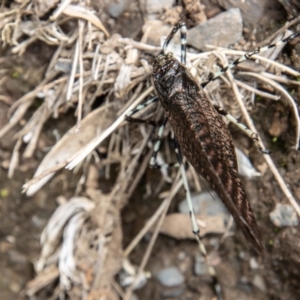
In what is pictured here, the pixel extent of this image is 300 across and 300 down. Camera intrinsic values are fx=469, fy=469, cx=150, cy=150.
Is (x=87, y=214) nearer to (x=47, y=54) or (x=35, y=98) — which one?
(x=35, y=98)

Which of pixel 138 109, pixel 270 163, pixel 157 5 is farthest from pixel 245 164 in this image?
pixel 157 5

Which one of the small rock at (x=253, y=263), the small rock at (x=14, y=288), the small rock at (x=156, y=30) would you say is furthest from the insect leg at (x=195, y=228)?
the small rock at (x=14, y=288)

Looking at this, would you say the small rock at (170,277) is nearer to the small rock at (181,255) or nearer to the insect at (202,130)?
the small rock at (181,255)

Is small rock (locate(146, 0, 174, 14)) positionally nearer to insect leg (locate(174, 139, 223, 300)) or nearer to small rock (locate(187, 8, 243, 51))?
small rock (locate(187, 8, 243, 51))

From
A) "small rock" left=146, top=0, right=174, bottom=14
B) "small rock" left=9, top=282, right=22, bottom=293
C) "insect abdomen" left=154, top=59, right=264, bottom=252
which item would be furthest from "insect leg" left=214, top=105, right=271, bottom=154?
"small rock" left=9, top=282, right=22, bottom=293

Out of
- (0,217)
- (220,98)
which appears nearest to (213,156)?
(220,98)

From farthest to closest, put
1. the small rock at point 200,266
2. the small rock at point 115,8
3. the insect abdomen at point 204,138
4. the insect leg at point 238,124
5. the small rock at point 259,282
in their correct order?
the small rock at point 200,266 < the small rock at point 259,282 < the small rock at point 115,8 < the insect leg at point 238,124 < the insect abdomen at point 204,138
